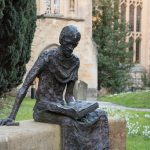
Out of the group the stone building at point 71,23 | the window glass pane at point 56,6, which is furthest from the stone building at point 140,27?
the window glass pane at point 56,6

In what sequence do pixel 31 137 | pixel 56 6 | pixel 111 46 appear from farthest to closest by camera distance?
pixel 111 46, pixel 56 6, pixel 31 137

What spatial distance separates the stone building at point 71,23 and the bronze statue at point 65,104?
24.4 m

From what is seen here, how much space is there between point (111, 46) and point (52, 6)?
4.49 m

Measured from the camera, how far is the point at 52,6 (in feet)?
108

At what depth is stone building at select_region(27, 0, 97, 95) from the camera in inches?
1232

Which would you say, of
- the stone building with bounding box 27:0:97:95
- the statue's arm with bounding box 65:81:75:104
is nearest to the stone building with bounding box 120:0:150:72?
the stone building with bounding box 27:0:97:95

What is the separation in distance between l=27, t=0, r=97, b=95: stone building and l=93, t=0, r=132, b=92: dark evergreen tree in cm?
205

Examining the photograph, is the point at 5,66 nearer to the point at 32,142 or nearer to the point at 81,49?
the point at 32,142

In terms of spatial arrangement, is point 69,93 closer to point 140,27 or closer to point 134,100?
point 134,100

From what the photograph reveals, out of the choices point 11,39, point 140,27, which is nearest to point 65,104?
point 11,39

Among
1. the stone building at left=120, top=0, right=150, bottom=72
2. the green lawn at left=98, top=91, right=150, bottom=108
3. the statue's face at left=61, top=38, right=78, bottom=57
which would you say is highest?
the statue's face at left=61, top=38, right=78, bottom=57

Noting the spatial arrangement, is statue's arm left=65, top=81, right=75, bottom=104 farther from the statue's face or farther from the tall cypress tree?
the tall cypress tree

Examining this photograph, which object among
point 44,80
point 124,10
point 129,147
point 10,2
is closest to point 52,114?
point 44,80

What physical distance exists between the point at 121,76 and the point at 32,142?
2884cm
